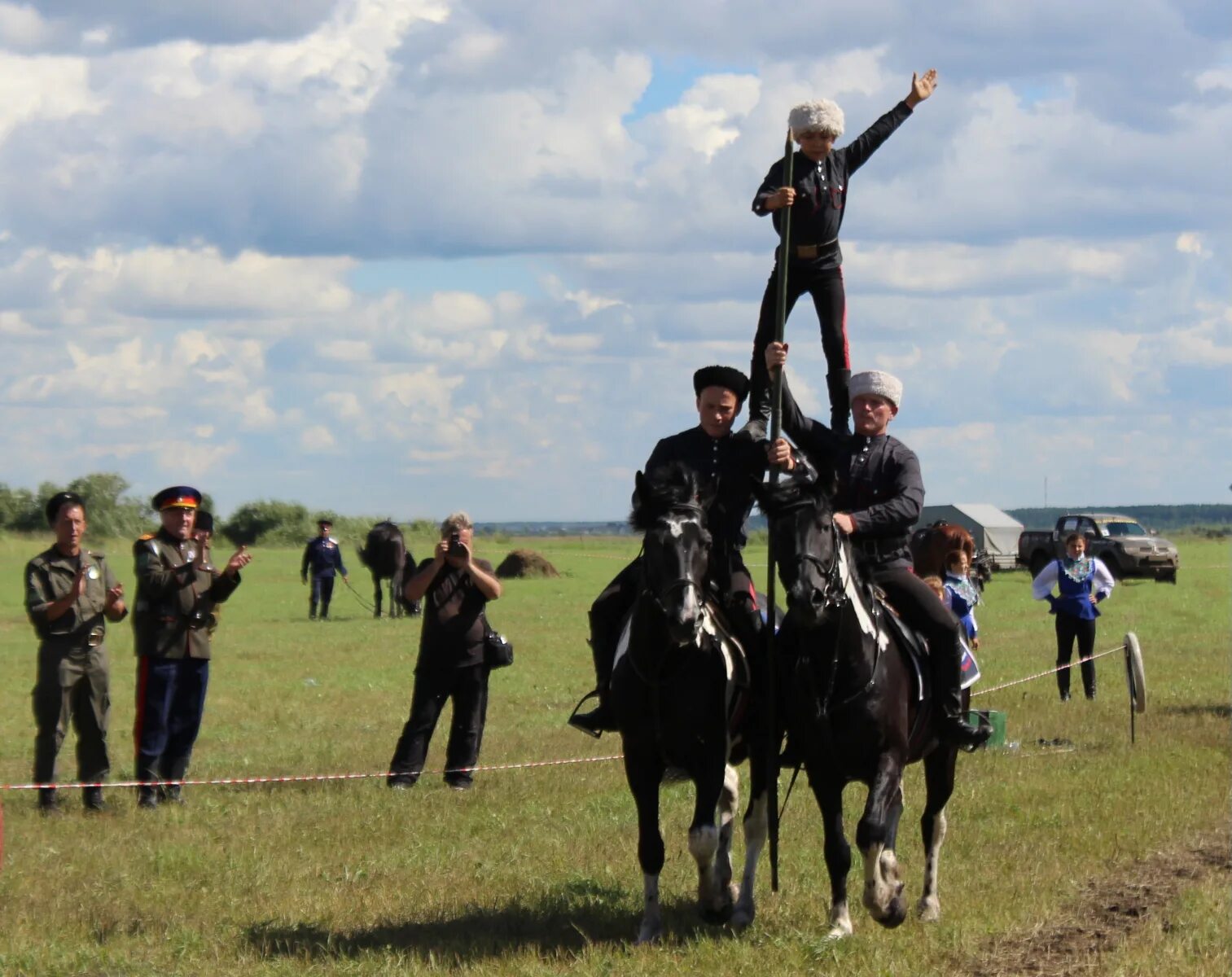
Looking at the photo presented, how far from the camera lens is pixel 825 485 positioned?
7.66 m

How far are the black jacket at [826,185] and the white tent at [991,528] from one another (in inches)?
2192

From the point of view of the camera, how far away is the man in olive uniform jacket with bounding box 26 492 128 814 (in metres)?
12.3

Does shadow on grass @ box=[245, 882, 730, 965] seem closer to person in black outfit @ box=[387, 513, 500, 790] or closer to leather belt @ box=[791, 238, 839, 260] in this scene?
leather belt @ box=[791, 238, 839, 260]

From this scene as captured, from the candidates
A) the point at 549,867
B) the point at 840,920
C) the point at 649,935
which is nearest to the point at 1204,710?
the point at 549,867

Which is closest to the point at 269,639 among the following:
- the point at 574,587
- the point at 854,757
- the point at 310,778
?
the point at 310,778

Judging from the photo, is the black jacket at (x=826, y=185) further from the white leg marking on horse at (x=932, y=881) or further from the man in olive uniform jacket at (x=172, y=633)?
the man in olive uniform jacket at (x=172, y=633)

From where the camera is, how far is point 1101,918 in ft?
28.6

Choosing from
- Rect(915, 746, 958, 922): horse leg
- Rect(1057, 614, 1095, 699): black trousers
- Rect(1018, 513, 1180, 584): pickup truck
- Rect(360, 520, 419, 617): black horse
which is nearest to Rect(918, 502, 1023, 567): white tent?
Rect(1018, 513, 1180, 584): pickup truck

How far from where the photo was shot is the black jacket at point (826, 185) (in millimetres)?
8531

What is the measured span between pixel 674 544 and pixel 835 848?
1863 mm

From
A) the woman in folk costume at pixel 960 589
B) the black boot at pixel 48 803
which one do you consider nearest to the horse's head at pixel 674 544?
the woman in folk costume at pixel 960 589

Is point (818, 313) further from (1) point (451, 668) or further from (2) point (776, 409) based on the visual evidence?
(1) point (451, 668)

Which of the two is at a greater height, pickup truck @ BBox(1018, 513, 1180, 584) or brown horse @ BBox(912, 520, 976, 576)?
brown horse @ BBox(912, 520, 976, 576)

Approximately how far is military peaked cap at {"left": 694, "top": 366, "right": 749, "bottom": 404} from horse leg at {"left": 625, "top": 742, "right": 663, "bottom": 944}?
1.96 meters
